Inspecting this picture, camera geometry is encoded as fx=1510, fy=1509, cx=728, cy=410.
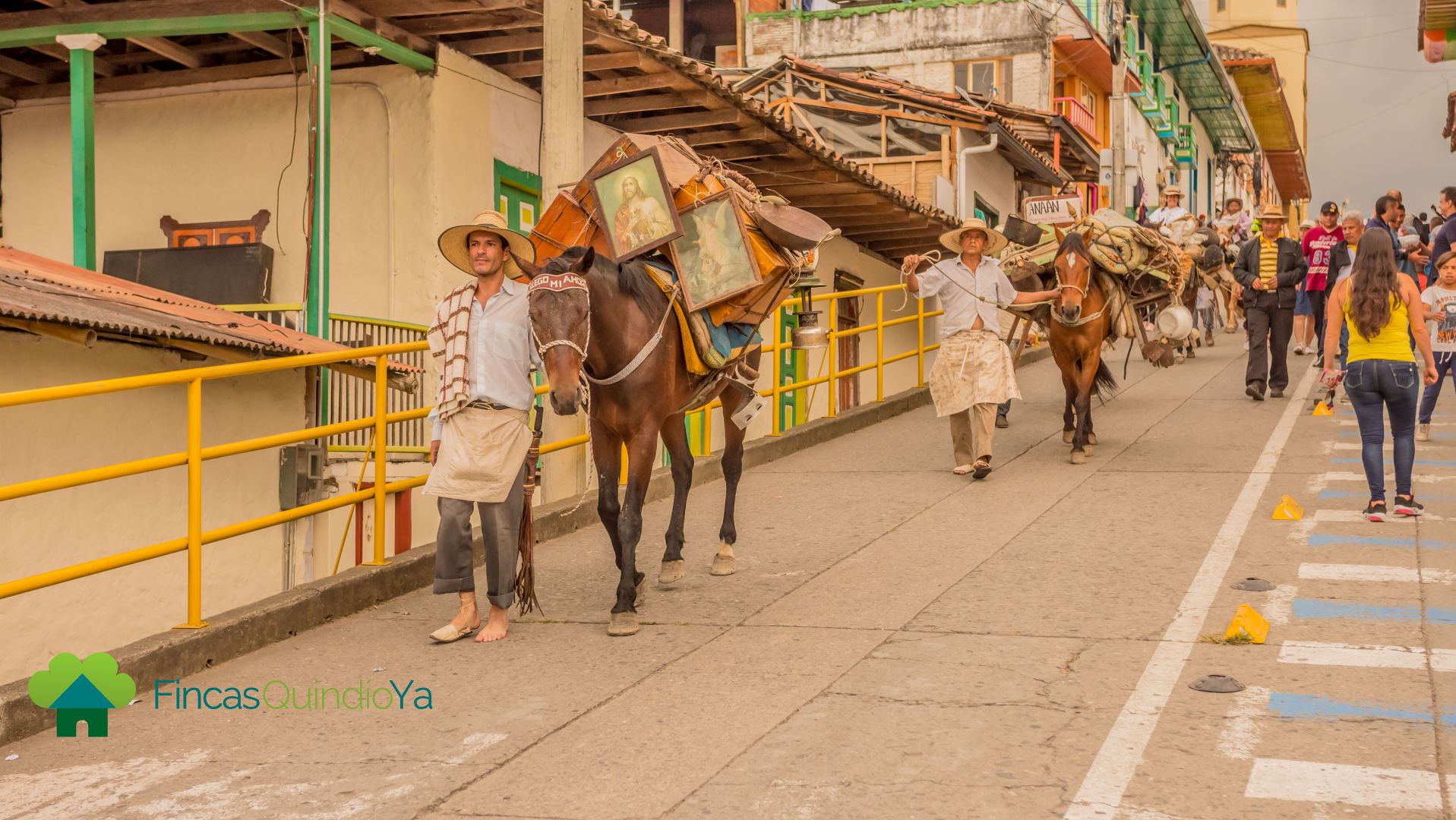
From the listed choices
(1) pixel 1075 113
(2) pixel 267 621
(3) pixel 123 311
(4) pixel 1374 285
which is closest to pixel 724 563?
(2) pixel 267 621

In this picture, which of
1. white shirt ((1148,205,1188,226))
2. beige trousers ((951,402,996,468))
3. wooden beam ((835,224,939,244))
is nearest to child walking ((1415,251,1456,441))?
beige trousers ((951,402,996,468))

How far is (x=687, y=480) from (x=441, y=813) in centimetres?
388

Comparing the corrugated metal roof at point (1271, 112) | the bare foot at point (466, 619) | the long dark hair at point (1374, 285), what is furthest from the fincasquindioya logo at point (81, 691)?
the corrugated metal roof at point (1271, 112)

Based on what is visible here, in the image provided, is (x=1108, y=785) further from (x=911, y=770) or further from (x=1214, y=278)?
(x=1214, y=278)

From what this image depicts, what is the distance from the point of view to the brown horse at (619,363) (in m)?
6.90

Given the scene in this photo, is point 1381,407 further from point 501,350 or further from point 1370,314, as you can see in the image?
point 501,350

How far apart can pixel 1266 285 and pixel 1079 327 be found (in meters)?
4.08

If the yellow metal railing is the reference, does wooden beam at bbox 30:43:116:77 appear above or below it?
above

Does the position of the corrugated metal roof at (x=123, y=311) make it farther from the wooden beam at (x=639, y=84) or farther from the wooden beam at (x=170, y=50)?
the wooden beam at (x=639, y=84)

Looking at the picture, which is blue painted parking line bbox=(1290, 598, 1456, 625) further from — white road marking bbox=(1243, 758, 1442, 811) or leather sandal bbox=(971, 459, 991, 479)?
leather sandal bbox=(971, 459, 991, 479)

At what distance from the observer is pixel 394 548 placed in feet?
43.2

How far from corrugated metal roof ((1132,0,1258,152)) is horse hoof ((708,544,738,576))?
1378 inches

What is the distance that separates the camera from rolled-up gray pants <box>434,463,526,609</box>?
7.18 m

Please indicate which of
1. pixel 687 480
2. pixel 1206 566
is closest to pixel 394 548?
pixel 687 480
